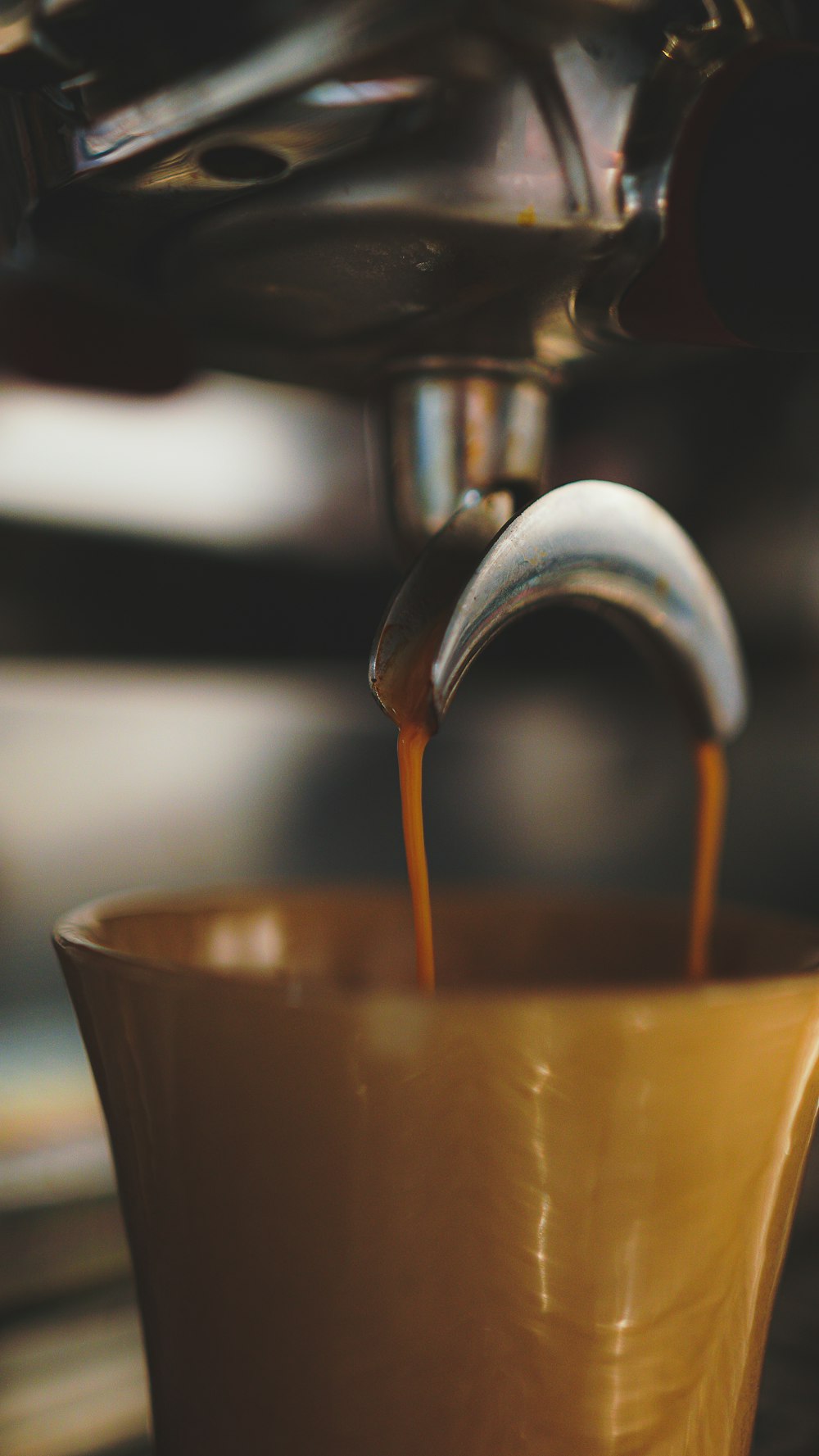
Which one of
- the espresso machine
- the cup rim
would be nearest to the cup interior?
the cup rim

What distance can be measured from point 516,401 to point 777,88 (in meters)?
0.07

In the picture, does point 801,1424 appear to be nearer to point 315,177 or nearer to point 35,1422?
point 35,1422

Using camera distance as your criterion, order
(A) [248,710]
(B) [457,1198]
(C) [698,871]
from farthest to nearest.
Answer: (A) [248,710]
(C) [698,871]
(B) [457,1198]

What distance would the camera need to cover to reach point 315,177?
0.65ft

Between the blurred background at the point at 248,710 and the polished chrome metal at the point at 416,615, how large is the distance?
0.06 m

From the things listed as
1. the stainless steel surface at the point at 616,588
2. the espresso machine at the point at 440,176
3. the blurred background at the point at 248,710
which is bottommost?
the blurred background at the point at 248,710

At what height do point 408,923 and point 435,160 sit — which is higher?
point 435,160

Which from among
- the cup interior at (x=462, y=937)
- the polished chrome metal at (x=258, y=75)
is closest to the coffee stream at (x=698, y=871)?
the cup interior at (x=462, y=937)

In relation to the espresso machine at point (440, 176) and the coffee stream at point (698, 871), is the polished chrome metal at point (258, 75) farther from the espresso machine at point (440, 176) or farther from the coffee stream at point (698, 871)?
the coffee stream at point (698, 871)

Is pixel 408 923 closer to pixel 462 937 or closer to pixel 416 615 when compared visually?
pixel 462 937

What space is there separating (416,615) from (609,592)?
2.3 inches

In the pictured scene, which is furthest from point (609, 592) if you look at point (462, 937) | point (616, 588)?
point (462, 937)

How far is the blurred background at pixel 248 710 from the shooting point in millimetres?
328

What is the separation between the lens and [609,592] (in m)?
0.24
